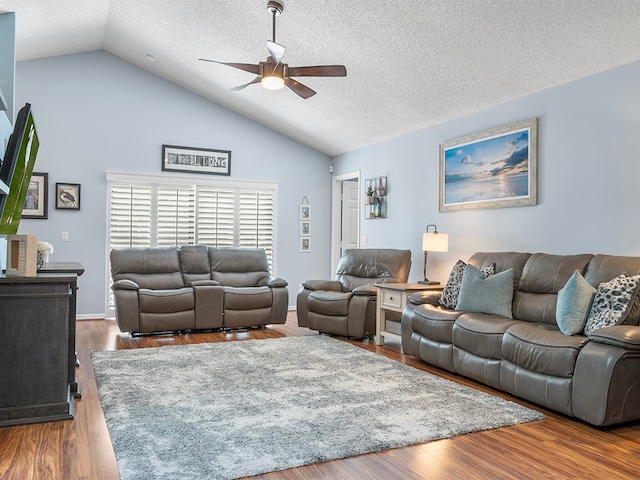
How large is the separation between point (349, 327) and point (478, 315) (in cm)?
183

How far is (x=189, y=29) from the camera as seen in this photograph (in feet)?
18.0

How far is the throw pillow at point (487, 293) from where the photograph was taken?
4.14 m

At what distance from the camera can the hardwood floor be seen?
7.77ft

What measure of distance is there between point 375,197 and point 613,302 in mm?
4168

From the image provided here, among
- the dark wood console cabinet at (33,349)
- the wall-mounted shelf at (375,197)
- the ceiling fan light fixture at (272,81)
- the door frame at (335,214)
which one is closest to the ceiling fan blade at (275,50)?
the ceiling fan light fixture at (272,81)

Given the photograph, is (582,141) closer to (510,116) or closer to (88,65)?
(510,116)

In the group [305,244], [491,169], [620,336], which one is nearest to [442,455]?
[620,336]

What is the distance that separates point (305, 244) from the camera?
8164 mm

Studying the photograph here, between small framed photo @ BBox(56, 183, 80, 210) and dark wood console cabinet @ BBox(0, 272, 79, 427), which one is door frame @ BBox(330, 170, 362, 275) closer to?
small framed photo @ BBox(56, 183, 80, 210)

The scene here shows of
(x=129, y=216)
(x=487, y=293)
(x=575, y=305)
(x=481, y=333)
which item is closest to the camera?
(x=575, y=305)

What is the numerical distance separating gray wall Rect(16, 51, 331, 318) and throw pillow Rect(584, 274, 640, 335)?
17.2ft

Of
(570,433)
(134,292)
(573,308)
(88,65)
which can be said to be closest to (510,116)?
(573,308)

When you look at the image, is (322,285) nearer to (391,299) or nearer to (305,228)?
(391,299)

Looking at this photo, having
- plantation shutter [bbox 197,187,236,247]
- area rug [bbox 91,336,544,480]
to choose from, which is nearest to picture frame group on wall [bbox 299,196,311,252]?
plantation shutter [bbox 197,187,236,247]
